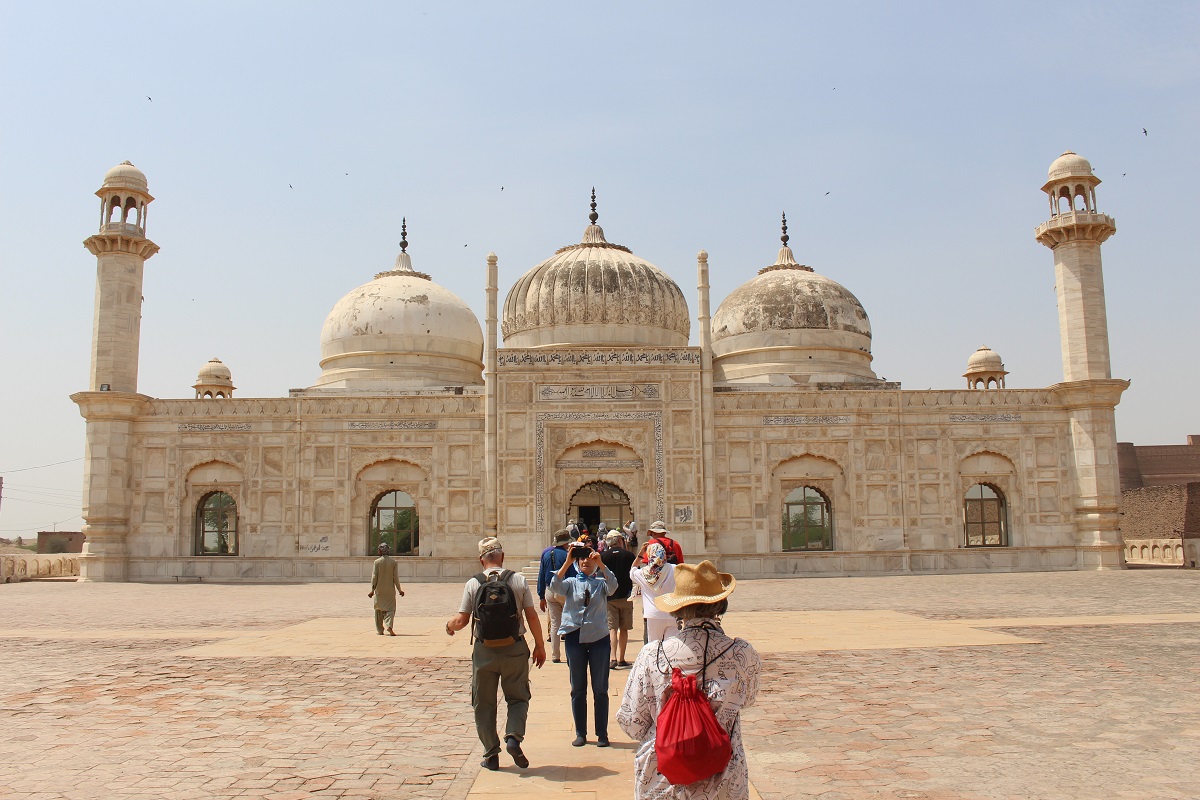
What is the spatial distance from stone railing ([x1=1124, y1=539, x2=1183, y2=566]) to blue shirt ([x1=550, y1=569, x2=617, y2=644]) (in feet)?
88.9

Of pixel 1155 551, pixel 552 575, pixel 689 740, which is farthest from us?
pixel 1155 551

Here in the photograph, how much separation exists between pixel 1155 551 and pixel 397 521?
2281cm

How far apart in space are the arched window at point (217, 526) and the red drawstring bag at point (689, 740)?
2329 cm

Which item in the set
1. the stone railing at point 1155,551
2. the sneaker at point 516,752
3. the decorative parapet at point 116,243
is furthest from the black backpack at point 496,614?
the stone railing at point 1155,551

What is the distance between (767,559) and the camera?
23.9 m

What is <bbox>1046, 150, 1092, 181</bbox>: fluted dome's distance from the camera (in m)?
26.0

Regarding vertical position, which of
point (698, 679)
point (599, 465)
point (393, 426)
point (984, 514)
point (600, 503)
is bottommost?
point (698, 679)

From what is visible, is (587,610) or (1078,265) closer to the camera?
(587,610)

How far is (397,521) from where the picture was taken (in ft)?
81.4

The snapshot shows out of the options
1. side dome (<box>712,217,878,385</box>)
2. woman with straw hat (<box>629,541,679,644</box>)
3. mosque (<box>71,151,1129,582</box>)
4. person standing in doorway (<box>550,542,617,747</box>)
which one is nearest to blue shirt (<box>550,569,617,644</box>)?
person standing in doorway (<box>550,542,617,747</box>)

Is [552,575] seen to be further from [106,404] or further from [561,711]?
[106,404]

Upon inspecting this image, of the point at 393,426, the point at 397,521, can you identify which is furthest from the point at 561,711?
the point at 397,521

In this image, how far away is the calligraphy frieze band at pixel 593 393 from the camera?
24.1 m

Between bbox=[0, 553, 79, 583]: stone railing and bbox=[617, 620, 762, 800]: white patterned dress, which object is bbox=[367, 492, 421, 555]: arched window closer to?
bbox=[0, 553, 79, 583]: stone railing
